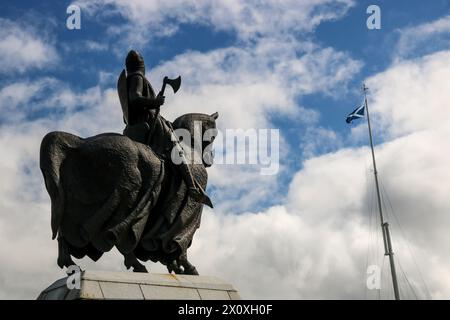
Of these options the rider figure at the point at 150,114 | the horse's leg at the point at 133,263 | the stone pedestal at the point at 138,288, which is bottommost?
the stone pedestal at the point at 138,288

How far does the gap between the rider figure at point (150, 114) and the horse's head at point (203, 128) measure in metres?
0.54

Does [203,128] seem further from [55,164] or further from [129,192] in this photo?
[55,164]

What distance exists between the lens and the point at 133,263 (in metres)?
9.96

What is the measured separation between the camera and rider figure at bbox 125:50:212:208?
10703mm

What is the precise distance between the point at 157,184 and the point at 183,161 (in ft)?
2.35

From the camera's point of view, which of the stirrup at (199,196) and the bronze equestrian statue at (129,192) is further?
the stirrup at (199,196)

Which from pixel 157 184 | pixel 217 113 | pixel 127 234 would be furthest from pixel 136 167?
pixel 217 113

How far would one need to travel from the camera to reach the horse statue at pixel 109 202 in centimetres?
974

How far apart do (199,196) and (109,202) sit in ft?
5.99

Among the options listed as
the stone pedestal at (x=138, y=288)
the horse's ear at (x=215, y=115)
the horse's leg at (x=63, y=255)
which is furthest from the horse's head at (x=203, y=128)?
the horse's leg at (x=63, y=255)

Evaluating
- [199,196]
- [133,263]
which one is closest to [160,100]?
[199,196]

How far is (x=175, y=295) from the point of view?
8.73m

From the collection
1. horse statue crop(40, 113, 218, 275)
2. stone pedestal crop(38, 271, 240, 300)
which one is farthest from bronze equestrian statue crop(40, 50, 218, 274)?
stone pedestal crop(38, 271, 240, 300)

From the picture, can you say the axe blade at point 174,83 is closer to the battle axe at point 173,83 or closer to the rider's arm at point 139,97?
the battle axe at point 173,83
